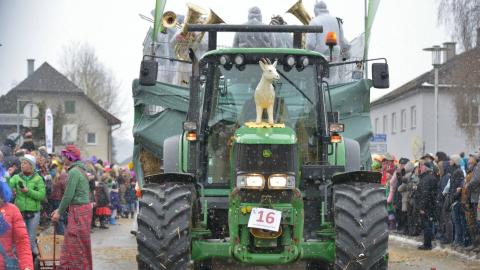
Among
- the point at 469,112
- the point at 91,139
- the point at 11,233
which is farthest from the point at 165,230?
the point at 91,139

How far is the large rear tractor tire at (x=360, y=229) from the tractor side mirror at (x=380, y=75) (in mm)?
1759

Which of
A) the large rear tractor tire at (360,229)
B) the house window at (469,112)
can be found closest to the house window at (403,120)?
the house window at (469,112)

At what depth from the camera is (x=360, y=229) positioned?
972 cm

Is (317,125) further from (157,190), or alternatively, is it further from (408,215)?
(408,215)

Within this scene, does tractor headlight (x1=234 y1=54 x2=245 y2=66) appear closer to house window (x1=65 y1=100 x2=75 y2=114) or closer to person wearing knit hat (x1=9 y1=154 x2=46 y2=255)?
person wearing knit hat (x1=9 y1=154 x2=46 y2=255)

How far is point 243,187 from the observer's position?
9789mm

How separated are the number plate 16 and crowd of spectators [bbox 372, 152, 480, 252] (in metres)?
8.42

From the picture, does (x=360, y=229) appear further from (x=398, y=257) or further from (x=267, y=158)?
(x=398, y=257)

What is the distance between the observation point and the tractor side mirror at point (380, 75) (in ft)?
37.1

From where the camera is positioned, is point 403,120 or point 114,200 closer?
point 114,200

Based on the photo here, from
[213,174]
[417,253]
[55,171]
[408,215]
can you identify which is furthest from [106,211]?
[213,174]

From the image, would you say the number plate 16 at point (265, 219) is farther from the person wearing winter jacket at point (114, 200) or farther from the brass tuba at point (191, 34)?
the person wearing winter jacket at point (114, 200)

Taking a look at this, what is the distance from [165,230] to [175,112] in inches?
201

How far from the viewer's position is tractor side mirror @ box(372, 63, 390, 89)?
37.1 feet
